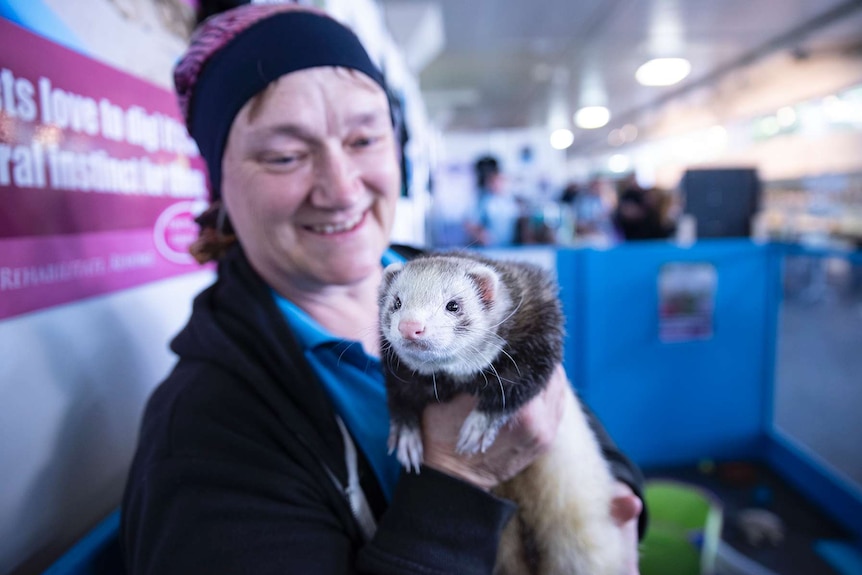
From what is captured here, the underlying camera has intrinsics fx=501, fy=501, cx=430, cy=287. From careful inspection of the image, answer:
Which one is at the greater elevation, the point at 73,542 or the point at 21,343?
the point at 21,343

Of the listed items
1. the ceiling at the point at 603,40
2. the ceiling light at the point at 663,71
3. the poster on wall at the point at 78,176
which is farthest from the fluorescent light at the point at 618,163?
the poster on wall at the point at 78,176

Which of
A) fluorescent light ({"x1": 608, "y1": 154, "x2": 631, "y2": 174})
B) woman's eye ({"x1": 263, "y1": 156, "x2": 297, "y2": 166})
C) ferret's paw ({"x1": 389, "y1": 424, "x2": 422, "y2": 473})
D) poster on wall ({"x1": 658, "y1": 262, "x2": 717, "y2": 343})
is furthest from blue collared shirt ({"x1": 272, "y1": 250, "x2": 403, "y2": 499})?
fluorescent light ({"x1": 608, "y1": 154, "x2": 631, "y2": 174})

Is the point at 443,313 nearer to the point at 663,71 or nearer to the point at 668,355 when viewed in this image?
the point at 668,355

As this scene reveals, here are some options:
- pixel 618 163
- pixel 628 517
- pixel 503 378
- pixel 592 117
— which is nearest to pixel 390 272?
pixel 503 378

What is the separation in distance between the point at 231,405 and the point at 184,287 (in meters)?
0.73

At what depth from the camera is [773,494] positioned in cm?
274

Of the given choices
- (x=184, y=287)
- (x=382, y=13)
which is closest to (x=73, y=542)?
(x=184, y=287)

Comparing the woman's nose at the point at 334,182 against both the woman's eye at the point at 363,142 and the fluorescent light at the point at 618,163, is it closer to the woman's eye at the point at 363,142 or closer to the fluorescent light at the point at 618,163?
the woman's eye at the point at 363,142

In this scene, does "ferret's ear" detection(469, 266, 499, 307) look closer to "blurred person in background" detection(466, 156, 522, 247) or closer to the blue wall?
the blue wall

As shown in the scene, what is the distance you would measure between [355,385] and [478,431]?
256mm

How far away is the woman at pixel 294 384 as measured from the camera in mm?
613

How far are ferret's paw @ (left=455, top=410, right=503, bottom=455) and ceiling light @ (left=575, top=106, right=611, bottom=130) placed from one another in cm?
1044

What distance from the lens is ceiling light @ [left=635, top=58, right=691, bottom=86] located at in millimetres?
6573

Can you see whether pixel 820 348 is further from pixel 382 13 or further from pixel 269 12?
pixel 269 12
